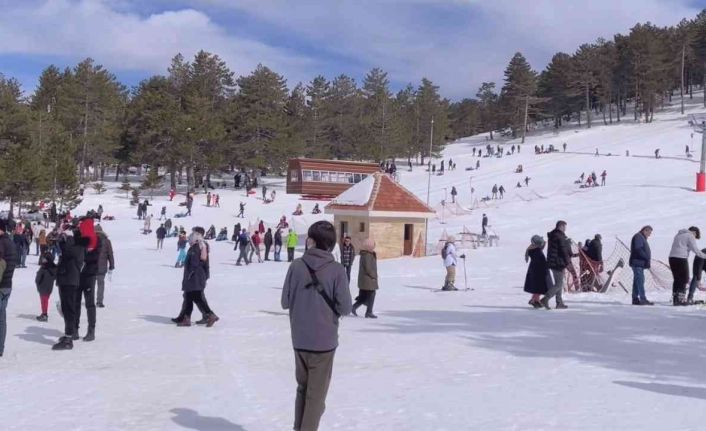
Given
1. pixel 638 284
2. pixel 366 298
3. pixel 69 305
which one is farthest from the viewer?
pixel 638 284

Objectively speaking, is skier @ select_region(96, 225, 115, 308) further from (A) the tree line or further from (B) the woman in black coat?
(A) the tree line

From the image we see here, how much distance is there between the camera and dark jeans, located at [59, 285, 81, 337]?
930 cm

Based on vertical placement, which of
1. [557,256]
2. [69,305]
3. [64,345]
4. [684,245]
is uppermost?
[684,245]

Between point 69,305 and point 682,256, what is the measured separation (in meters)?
10.0

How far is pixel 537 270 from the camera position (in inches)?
516

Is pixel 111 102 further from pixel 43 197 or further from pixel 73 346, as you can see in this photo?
pixel 73 346

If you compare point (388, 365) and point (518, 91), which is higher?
point (518, 91)

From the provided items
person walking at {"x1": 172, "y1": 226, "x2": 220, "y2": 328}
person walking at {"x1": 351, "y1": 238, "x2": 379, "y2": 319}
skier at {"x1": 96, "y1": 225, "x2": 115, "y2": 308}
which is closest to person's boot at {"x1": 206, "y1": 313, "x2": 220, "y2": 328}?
person walking at {"x1": 172, "y1": 226, "x2": 220, "y2": 328}

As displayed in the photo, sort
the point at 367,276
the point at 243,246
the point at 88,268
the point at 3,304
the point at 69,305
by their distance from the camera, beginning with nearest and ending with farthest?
the point at 3,304
the point at 69,305
the point at 88,268
the point at 367,276
the point at 243,246

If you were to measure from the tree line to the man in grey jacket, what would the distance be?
41.7 metres

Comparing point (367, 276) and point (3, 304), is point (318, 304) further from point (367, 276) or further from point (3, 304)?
point (367, 276)

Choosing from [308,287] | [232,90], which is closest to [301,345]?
[308,287]

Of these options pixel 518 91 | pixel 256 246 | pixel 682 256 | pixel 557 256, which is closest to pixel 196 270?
pixel 557 256

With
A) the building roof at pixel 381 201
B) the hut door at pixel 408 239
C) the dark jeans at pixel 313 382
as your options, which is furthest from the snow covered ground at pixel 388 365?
the hut door at pixel 408 239
